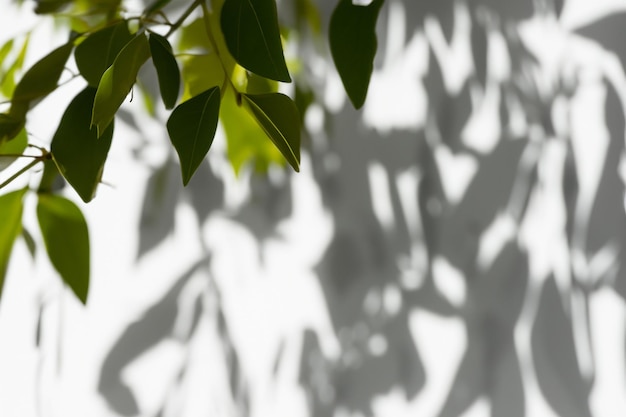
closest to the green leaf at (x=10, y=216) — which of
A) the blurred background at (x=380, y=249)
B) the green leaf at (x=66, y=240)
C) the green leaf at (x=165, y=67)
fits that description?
the green leaf at (x=66, y=240)

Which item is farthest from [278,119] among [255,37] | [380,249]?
[380,249]

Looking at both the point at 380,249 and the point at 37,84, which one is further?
the point at 380,249

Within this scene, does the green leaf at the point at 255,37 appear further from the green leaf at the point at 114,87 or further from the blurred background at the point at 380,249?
the blurred background at the point at 380,249

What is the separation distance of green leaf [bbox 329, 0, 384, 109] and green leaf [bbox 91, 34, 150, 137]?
119 mm

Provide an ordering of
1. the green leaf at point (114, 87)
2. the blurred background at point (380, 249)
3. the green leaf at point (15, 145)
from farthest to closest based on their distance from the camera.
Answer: the blurred background at point (380, 249) → the green leaf at point (15, 145) → the green leaf at point (114, 87)

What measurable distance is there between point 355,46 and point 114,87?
0.47ft

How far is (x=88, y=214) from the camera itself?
2.58 ft

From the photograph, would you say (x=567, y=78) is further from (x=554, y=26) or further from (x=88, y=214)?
(x=88, y=214)

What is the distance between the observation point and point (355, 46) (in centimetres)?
39

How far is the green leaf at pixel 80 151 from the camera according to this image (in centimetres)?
35

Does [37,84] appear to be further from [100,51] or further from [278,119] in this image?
[278,119]

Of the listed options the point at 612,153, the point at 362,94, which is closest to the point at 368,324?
the point at 612,153

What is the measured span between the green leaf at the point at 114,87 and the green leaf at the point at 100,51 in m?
0.05

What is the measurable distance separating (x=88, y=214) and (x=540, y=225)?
0.51 metres
